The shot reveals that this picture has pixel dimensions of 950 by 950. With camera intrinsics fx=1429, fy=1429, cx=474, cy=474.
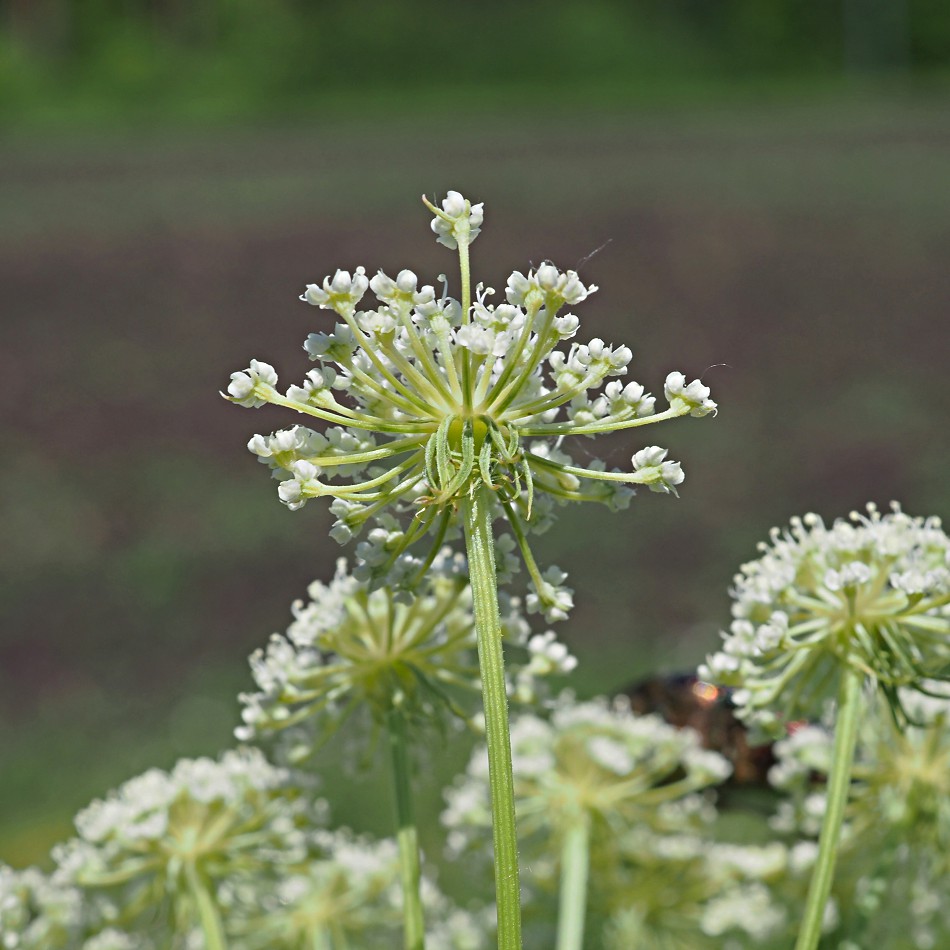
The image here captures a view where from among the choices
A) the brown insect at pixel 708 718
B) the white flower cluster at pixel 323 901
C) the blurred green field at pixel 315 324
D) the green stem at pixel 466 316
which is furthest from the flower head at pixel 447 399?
the brown insect at pixel 708 718

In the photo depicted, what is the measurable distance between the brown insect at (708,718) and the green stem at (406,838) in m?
0.63

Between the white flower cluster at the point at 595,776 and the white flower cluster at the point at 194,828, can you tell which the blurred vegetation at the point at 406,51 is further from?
the white flower cluster at the point at 194,828

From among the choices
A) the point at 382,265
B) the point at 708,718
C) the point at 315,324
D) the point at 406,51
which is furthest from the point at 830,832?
the point at 406,51

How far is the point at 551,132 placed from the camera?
Answer: 18641mm

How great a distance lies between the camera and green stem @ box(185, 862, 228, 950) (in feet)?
4.08

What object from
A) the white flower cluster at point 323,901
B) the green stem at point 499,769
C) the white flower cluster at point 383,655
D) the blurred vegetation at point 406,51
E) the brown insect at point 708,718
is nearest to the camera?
A: the green stem at point 499,769

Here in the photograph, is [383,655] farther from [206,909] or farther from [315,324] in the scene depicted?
[315,324]

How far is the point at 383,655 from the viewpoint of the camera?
3.94 ft

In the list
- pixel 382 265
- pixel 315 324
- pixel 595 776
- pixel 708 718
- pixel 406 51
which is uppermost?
pixel 406 51

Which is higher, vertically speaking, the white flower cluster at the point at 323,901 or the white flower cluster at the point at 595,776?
the white flower cluster at the point at 595,776

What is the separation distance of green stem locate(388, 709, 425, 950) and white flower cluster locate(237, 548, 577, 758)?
3cm

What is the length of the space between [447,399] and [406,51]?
2229 centimetres

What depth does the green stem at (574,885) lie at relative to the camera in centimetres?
131

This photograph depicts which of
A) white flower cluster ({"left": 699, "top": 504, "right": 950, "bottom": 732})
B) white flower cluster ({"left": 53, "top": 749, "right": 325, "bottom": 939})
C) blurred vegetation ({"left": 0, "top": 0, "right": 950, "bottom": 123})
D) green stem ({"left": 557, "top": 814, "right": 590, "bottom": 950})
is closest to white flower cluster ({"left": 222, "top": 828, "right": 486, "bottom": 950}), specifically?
white flower cluster ({"left": 53, "top": 749, "right": 325, "bottom": 939})
